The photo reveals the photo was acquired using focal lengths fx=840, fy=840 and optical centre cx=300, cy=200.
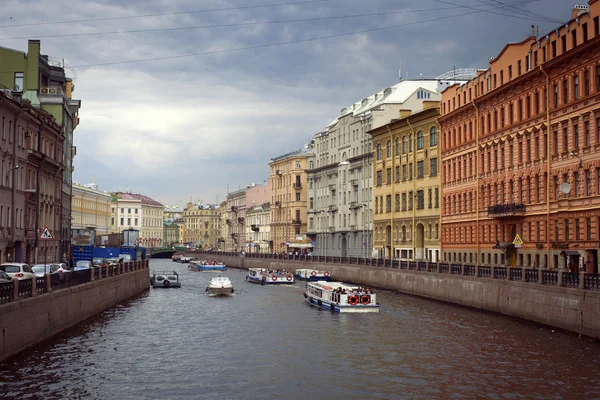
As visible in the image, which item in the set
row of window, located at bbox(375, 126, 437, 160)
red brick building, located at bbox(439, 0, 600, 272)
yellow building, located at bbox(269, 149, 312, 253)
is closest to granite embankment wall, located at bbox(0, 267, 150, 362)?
red brick building, located at bbox(439, 0, 600, 272)

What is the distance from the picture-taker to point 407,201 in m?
94.9

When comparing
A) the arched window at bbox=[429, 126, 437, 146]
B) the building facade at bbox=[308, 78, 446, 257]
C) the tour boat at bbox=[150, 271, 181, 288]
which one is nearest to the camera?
the tour boat at bbox=[150, 271, 181, 288]

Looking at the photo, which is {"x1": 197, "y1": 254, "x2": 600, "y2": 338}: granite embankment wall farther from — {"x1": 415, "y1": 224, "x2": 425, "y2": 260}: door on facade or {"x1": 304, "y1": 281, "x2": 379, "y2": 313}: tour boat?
{"x1": 415, "y1": 224, "x2": 425, "y2": 260}: door on facade

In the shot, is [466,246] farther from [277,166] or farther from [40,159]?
[277,166]

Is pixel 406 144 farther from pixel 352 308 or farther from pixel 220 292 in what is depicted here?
pixel 352 308

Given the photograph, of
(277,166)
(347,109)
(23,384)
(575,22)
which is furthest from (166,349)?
(277,166)

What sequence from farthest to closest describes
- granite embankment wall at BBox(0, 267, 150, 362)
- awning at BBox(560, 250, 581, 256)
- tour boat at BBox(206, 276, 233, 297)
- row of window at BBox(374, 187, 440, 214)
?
row of window at BBox(374, 187, 440, 214) → tour boat at BBox(206, 276, 233, 297) → awning at BBox(560, 250, 581, 256) → granite embankment wall at BBox(0, 267, 150, 362)

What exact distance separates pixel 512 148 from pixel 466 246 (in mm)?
13451

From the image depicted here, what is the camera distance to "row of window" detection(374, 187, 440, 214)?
88.0 m

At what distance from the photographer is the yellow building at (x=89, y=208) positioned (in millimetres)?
134375

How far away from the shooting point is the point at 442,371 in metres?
33.0

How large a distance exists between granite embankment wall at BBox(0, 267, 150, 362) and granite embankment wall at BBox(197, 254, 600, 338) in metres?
23.7

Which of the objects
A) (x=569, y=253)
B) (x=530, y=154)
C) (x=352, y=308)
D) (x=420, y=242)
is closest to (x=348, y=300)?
(x=352, y=308)

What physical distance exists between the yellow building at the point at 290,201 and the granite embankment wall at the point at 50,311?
94250 mm
